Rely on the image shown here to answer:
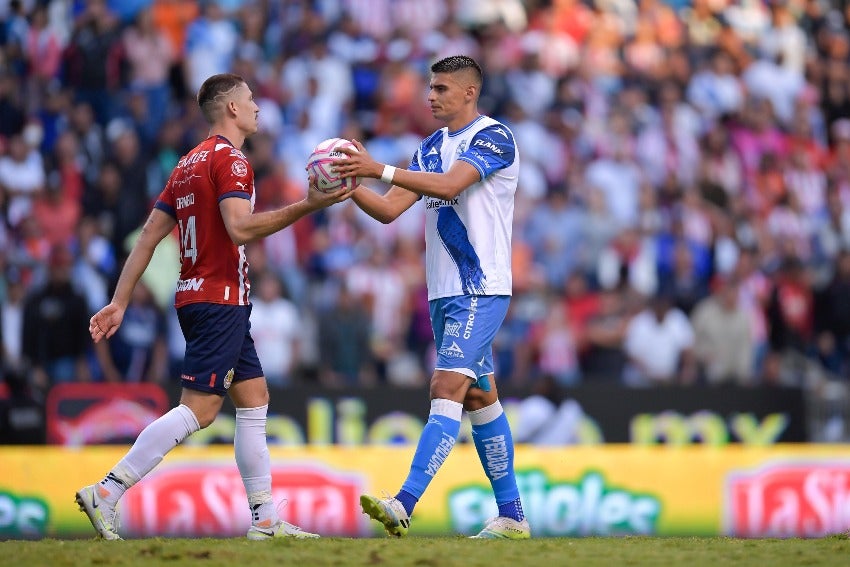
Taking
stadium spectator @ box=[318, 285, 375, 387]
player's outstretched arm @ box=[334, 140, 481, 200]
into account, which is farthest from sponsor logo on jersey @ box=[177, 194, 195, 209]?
stadium spectator @ box=[318, 285, 375, 387]

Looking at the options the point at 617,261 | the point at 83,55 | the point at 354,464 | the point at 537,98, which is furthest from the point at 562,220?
the point at 83,55

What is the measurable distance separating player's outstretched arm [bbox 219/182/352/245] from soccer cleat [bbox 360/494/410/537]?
1.60 m

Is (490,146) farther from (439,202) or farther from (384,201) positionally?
(384,201)

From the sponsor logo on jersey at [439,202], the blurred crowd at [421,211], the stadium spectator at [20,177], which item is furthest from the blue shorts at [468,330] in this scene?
the stadium spectator at [20,177]

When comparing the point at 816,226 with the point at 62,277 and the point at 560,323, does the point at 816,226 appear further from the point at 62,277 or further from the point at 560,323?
the point at 62,277

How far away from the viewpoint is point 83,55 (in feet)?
58.0

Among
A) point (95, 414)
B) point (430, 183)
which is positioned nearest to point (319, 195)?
point (430, 183)

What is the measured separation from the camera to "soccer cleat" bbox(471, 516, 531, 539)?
843 cm

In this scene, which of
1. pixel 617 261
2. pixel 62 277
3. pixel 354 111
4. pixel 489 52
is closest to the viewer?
pixel 62 277

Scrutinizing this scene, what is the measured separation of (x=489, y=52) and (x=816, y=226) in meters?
5.21

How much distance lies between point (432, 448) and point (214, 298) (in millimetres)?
1535

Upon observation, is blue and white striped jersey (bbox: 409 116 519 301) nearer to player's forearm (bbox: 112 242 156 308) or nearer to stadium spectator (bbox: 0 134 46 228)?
player's forearm (bbox: 112 242 156 308)

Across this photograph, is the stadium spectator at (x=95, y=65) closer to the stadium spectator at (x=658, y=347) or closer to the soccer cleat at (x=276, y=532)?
the stadium spectator at (x=658, y=347)

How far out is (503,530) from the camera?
27.8 ft
